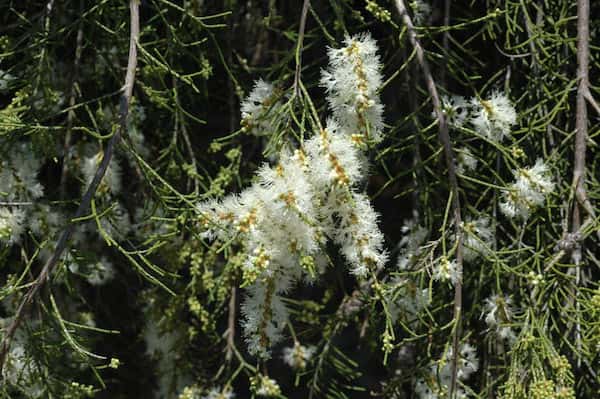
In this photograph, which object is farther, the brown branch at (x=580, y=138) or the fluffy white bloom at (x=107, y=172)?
the fluffy white bloom at (x=107, y=172)

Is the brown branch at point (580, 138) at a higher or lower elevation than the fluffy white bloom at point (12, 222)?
lower

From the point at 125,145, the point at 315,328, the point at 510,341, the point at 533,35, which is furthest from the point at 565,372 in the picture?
the point at 125,145

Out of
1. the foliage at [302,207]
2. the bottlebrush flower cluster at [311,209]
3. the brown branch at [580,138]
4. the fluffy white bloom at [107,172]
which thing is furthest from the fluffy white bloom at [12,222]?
the brown branch at [580,138]

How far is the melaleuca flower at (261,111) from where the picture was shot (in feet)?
4.42

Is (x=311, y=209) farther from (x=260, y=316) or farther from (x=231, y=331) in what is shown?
(x=231, y=331)

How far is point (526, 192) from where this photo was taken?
4.59 feet

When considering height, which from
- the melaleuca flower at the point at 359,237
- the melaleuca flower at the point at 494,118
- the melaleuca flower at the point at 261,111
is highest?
the melaleuca flower at the point at 261,111

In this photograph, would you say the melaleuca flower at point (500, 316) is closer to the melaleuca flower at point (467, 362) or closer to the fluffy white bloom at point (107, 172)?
the melaleuca flower at point (467, 362)

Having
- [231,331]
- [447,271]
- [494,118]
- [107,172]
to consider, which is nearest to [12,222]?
[107,172]

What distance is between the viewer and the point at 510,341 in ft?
4.90

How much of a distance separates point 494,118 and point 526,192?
6.3 inches

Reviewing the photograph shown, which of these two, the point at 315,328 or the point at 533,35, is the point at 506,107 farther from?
the point at 315,328

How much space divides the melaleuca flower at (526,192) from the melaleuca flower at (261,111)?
0.48 meters

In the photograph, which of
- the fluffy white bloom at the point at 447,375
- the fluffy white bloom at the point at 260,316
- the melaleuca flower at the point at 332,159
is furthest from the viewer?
the fluffy white bloom at the point at 447,375
